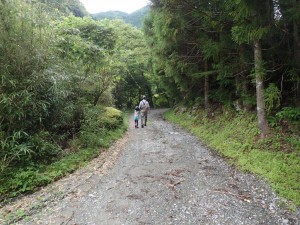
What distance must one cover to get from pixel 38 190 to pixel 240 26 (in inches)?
236

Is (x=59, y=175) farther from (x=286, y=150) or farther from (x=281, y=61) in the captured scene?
(x=281, y=61)

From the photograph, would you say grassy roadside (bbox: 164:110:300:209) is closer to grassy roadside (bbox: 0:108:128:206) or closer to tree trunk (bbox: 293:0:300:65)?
tree trunk (bbox: 293:0:300:65)

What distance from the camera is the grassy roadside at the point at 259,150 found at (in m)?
4.41

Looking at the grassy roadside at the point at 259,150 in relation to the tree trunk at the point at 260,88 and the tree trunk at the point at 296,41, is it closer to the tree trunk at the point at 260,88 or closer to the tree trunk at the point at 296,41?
the tree trunk at the point at 260,88

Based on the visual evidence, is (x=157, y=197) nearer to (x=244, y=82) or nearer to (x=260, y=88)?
(x=260, y=88)

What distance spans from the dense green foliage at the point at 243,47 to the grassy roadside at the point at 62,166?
14.7ft

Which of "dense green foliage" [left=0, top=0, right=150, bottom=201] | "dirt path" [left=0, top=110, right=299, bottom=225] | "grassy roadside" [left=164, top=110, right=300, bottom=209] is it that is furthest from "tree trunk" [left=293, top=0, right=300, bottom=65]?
"dense green foliage" [left=0, top=0, right=150, bottom=201]

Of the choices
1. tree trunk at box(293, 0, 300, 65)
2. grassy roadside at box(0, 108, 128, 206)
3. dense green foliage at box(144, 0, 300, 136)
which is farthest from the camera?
tree trunk at box(293, 0, 300, 65)

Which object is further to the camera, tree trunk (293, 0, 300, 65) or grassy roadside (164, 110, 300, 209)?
tree trunk (293, 0, 300, 65)

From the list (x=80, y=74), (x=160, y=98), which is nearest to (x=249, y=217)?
(x=80, y=74)

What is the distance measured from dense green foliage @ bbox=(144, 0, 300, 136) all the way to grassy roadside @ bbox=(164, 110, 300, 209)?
0.48 meters

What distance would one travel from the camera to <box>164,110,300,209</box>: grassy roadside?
441 centimetres

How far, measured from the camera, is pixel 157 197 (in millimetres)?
4332

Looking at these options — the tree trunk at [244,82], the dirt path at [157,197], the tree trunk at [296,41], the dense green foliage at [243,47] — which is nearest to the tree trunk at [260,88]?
the dense green foliage at [243,47]
